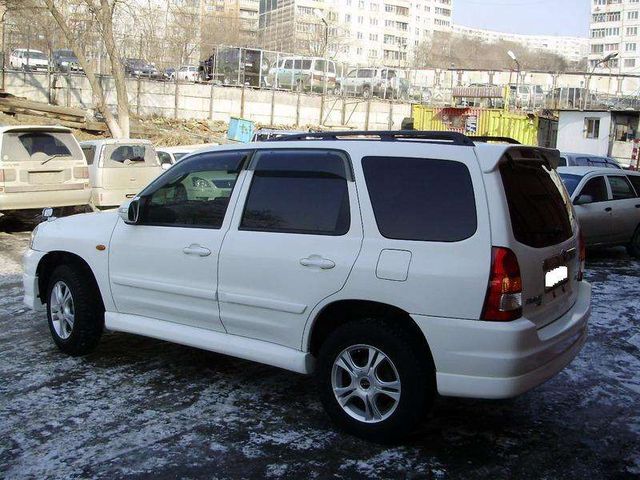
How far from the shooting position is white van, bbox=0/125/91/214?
1127 cm

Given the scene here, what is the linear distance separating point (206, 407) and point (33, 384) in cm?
135

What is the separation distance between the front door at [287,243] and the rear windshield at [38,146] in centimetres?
789

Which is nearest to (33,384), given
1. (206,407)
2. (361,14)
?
(206,407)

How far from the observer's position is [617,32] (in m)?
131

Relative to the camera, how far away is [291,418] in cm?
458

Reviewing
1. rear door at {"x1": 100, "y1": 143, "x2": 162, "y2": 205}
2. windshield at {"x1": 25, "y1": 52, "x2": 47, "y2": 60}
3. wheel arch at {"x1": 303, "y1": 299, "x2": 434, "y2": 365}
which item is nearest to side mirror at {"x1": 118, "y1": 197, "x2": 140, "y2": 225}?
wheel arch at {"x1": 303, "y1": 299, "x2": 434, "y2": 365}

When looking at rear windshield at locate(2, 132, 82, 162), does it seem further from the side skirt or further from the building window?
the building window

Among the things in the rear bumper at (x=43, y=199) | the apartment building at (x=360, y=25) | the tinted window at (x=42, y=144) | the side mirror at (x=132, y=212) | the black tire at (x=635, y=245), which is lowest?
the black tire at (x=635, y=245)

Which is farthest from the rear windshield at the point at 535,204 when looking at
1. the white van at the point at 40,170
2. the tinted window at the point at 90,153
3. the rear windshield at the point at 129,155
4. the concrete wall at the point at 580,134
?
the concrete wall at the point at 580,134

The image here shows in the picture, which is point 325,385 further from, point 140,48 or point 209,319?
point 140,48

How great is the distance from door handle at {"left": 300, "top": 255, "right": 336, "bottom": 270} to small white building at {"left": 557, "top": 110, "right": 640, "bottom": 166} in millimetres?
33639

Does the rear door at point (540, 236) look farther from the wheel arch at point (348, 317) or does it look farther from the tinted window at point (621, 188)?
the tinted window at point (621, 188)

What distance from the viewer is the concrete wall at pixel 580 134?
1388 inches

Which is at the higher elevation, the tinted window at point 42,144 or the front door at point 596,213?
the tinted window at point 42,144
